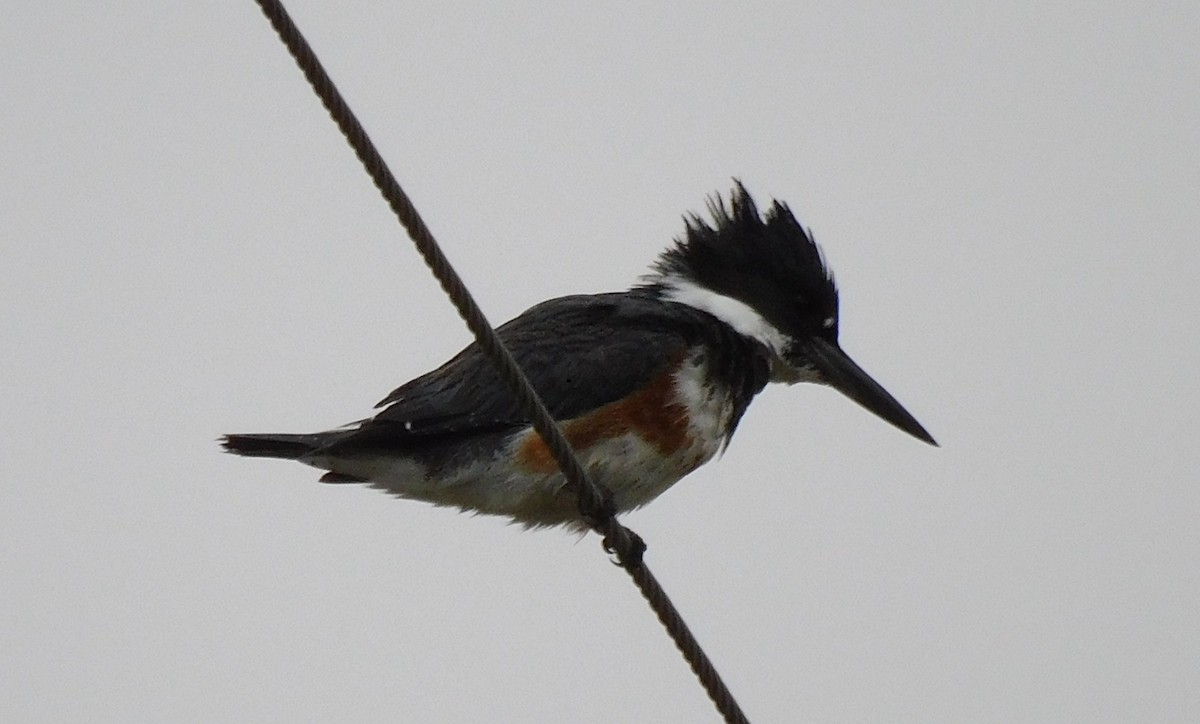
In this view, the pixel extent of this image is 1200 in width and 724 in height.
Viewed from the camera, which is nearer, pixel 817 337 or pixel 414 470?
pixel 414 470

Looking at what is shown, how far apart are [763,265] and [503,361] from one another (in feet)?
6.75

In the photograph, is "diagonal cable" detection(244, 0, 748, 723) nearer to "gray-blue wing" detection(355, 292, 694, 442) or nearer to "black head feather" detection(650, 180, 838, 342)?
"gray-blue wing" detection(355, 292, 694, 442)

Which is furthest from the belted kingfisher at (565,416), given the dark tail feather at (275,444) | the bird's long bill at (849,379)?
the bird's long bill at (849,379)

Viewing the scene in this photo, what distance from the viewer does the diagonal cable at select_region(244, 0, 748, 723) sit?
238cm

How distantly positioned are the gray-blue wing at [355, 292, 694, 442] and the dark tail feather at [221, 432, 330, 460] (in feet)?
0.55

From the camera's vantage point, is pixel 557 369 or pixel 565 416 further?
pixel 557 369

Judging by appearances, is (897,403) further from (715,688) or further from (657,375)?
(715,688)

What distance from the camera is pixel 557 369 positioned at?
405 centimetres

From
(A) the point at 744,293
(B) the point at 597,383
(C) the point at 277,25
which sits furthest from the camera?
(A) the point at 744,293

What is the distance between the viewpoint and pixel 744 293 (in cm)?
466

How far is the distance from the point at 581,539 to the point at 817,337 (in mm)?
1038

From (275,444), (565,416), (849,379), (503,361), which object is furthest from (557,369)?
(503,361)

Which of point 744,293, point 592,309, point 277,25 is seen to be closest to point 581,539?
point 592,309

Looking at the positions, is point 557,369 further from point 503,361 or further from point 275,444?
point 503,361
